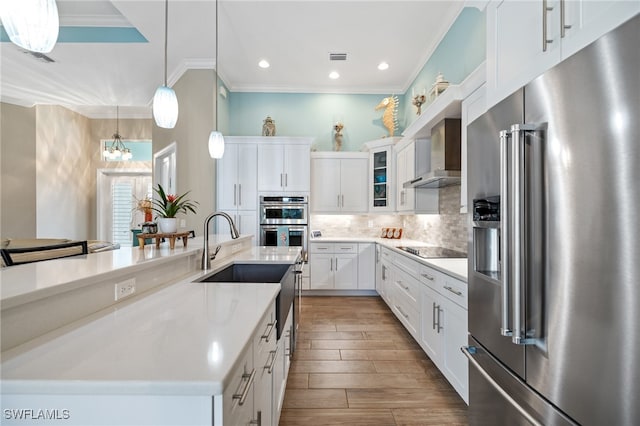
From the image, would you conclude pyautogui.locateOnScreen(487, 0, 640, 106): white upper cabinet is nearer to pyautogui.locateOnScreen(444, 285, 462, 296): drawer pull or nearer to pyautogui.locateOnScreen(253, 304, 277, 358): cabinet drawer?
pyautogui.locateOnScreen(444, 285, 462, 296): drawer pull

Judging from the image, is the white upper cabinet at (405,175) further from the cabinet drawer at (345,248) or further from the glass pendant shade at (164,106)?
the glass pendant shade at (164,106)

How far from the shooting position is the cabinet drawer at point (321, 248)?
181 inches

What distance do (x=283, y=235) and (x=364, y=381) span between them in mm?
2621

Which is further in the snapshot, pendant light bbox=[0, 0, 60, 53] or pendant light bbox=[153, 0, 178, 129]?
pendant light bbox=[153, 0, 178, 129]

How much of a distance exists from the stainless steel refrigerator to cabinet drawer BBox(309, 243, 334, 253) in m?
3.39

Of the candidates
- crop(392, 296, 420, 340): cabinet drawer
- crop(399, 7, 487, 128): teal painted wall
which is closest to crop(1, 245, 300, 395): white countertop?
crop(392, 296, 420, 340): cabinet drawer

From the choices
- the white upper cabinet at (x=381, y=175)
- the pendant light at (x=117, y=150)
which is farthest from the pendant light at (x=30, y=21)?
the pendant light at (x=117, y=150)

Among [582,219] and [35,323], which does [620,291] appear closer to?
[582,219]

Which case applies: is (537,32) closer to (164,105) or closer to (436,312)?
(436,312)

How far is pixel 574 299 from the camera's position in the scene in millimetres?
863

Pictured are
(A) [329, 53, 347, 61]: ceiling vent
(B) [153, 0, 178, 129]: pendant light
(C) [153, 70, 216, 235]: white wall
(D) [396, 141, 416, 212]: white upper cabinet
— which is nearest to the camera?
(B) [153, 0, 178, 129]: pendant light

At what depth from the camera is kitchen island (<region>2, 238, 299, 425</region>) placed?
0.61 meters

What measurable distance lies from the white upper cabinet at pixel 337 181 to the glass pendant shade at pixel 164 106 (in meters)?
2.84

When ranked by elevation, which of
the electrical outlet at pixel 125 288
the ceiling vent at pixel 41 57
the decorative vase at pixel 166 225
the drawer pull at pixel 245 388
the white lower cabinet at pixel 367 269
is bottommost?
the white lower cabinet at pixel 367 269
